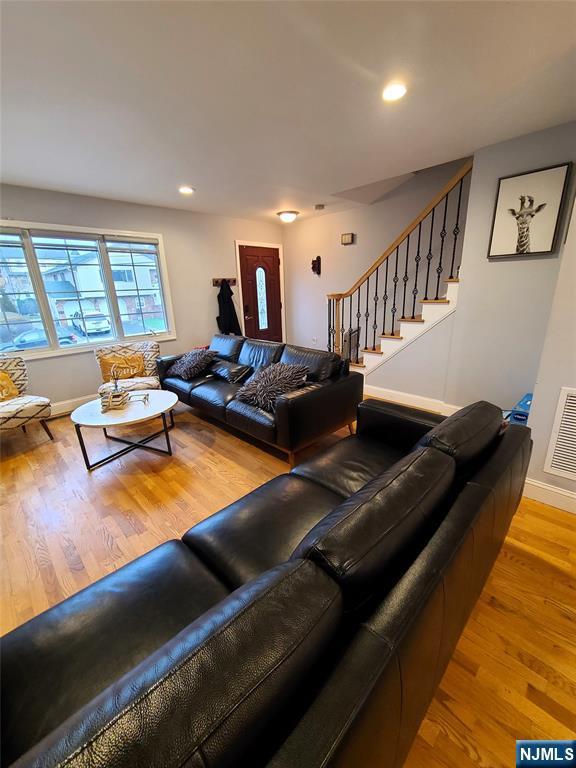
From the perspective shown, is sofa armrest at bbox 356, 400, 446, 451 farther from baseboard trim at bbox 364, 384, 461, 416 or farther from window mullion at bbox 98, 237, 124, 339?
window mullion at bbox 98, 237, 124, 339

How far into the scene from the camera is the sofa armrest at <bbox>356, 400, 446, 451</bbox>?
5.64 feet

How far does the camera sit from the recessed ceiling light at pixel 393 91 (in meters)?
1.75

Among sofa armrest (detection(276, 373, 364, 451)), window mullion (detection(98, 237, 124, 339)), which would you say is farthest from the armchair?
sofa armrest (detection(276, 373, 364, 451))

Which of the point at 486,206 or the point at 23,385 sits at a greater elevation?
the point at 486,206

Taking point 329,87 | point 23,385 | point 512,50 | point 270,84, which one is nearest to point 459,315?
Answer: point 512,50

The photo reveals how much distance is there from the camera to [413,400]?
3.50m

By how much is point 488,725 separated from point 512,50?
2.88 meters

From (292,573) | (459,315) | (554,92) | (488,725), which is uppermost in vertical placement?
(554,92)

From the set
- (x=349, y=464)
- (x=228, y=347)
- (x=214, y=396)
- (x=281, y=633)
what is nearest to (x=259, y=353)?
(x=228, y=347)

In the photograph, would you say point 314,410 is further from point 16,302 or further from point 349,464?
point 16,302

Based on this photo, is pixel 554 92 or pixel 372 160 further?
pixel 372 160

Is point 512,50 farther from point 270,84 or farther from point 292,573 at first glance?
point 292,573

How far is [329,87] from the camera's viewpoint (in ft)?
5.74

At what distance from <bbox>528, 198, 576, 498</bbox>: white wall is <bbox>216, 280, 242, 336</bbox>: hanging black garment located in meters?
4.03
